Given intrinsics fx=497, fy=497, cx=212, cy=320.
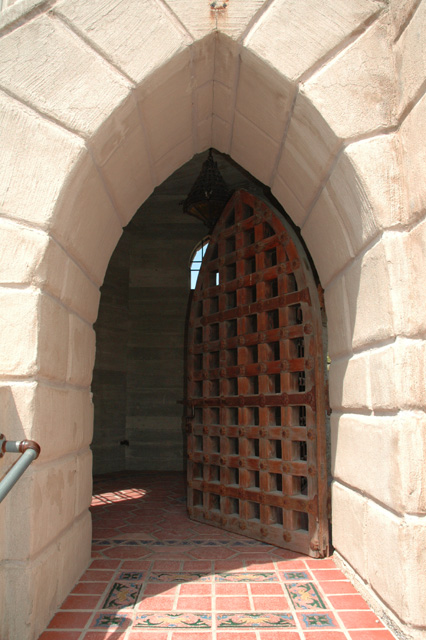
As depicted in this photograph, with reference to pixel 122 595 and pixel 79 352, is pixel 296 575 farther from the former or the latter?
pixel 79 352

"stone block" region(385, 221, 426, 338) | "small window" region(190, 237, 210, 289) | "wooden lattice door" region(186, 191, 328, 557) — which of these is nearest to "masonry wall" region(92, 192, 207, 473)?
"small window" region(190, 237, 210, 289)

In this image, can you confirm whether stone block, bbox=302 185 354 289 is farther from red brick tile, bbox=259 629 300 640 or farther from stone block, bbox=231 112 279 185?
red brick tile, bbox=259 629 300 640

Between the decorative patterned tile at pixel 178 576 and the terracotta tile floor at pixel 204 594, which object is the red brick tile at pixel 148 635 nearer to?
the terracotta tile floor at pixel 204 594

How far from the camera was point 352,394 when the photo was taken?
2.47 metres

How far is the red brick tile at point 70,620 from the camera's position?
212 cm

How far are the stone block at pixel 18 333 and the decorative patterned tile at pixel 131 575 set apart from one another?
1373 millimetres

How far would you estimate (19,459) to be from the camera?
1.70m

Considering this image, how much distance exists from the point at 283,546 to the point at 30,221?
2559 mm

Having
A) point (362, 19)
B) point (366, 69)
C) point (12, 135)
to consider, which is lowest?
point (12, 135)

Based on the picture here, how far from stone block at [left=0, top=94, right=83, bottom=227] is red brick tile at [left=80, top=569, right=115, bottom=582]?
188 cm

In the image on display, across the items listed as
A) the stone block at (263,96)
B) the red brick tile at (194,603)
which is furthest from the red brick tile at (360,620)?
the stone block at (263,96)

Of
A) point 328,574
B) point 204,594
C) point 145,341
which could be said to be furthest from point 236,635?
point 145,341

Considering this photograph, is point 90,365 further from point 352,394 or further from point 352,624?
point 352,624

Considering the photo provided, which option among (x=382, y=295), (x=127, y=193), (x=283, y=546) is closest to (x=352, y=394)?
(x=382, y=295)
